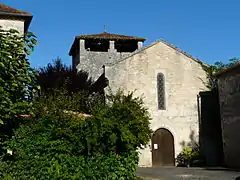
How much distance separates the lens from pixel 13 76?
11.7 m

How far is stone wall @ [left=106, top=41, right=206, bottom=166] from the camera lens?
2388 cm

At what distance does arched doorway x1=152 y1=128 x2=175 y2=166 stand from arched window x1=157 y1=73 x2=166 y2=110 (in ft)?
5.44

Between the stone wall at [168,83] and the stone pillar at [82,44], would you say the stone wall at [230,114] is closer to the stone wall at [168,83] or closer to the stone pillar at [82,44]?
the stone wall at [168,83]

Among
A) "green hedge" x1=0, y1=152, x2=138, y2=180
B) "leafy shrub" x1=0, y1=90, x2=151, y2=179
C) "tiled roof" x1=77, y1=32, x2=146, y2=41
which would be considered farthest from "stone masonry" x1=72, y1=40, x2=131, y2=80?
"green hedge" x1=0, y1=152, x2=138, y2=180

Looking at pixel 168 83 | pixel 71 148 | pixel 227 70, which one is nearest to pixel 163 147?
pixel 168 83

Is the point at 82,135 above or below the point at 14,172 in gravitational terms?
above

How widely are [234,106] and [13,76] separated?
14141 millimetres

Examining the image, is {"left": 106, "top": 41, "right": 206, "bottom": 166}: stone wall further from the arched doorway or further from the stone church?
the arched doorway

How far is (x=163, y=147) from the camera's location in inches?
939

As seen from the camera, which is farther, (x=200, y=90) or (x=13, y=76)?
(x=200, y=90)

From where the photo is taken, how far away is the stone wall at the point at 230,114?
20594mm

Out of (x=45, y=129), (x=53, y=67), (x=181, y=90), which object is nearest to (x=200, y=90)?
(x=181, y=90)

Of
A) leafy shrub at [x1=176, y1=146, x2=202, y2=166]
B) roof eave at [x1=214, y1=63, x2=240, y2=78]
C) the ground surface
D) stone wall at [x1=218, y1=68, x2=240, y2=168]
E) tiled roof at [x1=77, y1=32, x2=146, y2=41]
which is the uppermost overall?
tiled roof at [x1=77, y1=32, x2=146, y2=41]

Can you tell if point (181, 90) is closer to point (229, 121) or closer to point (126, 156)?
point (229, 121)
